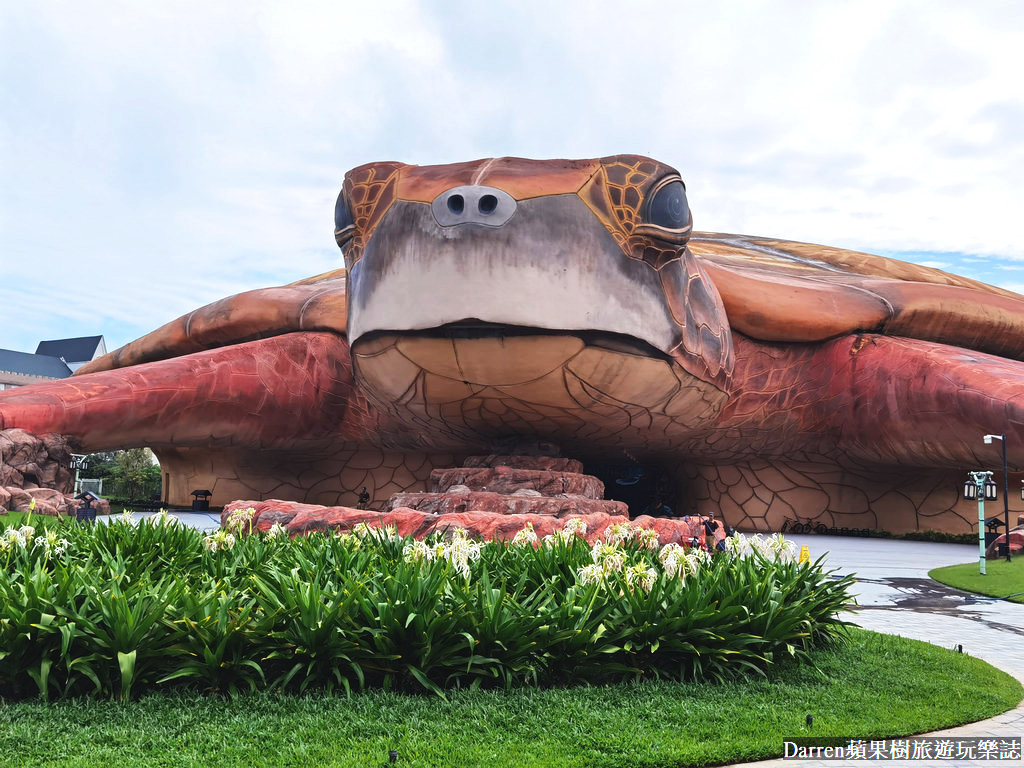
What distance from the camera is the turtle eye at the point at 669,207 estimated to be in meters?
8.11

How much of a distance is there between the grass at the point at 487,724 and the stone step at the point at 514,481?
4425mm

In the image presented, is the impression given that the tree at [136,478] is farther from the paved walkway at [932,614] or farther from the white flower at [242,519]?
the paved walkway at [932,614]

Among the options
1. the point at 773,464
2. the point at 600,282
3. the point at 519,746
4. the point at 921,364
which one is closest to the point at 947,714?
the point at 519,746

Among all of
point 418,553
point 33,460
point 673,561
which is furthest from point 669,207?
point 33,460

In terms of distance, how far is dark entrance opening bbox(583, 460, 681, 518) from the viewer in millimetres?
14516

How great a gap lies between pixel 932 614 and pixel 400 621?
5358mm

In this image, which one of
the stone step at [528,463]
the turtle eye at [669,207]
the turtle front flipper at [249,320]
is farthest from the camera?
the turtle front flipper at [249,320]

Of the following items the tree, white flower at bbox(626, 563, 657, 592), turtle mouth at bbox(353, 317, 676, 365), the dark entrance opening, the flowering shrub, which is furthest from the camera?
the tree

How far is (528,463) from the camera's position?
9258 millimetres

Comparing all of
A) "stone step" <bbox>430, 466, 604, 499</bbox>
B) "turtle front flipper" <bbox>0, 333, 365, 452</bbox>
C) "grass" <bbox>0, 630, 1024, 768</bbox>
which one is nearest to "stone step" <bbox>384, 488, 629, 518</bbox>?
"stone step" <bbox>430, 466, 604, 499</bbox>

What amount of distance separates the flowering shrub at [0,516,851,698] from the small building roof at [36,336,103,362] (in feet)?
209

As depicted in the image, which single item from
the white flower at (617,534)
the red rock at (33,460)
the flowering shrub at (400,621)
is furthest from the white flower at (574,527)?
the red rock at (33,460)

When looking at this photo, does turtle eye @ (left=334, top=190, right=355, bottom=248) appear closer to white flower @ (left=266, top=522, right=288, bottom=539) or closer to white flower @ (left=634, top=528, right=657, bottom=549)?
white flower @ (left=266, top=522, right=288, bottom=539)

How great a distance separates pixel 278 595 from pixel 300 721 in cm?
103
